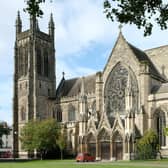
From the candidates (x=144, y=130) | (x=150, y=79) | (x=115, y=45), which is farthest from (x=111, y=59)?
(x=144, y=130)

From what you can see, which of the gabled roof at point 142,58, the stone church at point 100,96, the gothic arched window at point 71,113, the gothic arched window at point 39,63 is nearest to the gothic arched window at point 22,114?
the stone church at point 100,96

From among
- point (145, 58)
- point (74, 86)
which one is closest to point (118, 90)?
point (145, 58)

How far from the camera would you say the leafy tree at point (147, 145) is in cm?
5909

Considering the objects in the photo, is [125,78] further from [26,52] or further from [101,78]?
[26,52]

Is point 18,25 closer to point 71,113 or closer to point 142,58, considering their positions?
point 71,113

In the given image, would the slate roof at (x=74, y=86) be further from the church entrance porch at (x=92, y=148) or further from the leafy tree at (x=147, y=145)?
the leafy tree at (x=147, y=145)

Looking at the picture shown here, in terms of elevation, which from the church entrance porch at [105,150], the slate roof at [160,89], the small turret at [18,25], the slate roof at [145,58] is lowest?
the church entrance porch at [105,150]

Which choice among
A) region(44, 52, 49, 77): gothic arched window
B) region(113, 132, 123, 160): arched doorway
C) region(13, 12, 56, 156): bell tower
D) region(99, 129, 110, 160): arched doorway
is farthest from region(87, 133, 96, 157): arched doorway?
region(44, 52, 49, 77): gothic arched window

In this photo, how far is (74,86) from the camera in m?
88.2

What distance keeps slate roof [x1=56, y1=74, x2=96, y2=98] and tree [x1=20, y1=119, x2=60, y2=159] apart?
10.1 m

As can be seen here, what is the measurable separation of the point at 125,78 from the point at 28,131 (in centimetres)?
1957

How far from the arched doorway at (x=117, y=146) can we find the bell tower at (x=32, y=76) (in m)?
22.5

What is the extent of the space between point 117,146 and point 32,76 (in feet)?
93.1

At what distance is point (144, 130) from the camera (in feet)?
209
